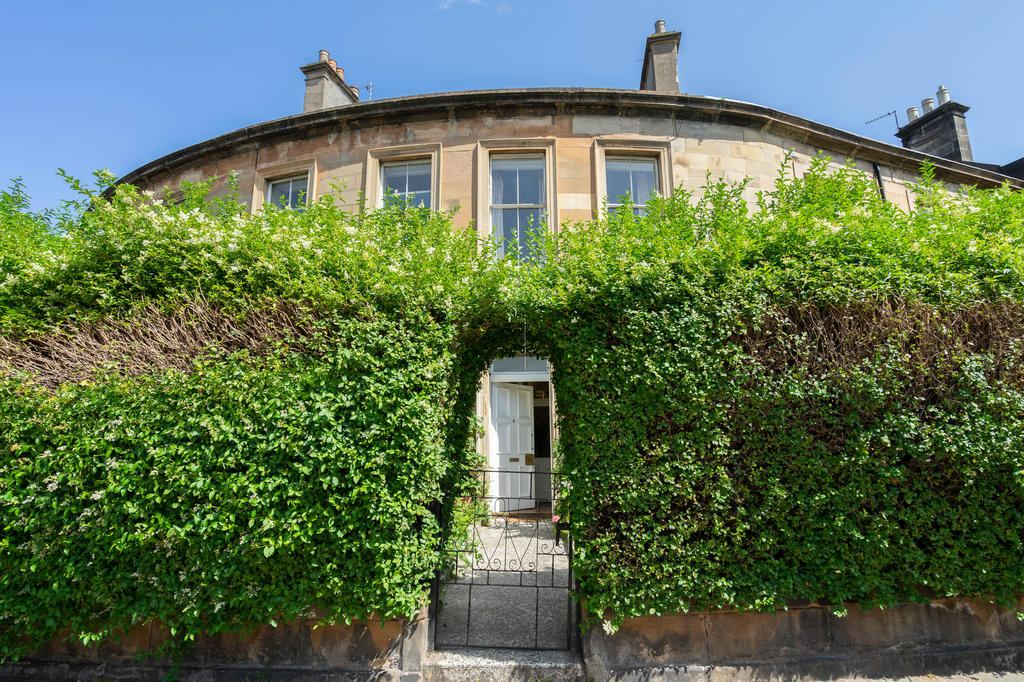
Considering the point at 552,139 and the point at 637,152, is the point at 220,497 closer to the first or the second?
the point at 552,139

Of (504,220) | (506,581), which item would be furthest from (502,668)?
(504,220)

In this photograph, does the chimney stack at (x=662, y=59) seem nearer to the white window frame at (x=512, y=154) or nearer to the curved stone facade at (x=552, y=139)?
the curved stone facade at (x=552, y=139)

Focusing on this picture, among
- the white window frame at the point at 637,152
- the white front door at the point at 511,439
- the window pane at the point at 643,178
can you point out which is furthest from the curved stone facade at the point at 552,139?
the white front door at the point at 511,439

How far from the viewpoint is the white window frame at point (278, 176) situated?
9.98 m

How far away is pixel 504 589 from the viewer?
5.38 metres

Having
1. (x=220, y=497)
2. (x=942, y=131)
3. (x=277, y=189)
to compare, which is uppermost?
(x=942, y=131)

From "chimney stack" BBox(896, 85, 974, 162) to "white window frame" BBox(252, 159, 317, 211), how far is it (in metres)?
16.1

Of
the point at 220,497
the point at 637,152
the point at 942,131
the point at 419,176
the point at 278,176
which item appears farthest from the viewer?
the point at 942,131

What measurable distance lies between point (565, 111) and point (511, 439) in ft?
21.0

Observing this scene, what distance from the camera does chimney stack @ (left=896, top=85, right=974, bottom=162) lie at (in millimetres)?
14102

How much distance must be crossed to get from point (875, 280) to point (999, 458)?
5.21 ft

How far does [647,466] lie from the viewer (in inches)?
150

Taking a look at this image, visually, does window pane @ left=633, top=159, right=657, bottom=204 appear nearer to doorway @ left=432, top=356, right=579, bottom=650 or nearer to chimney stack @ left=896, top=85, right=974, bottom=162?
doorway @ left=432, top=356, right=579, bottom=650

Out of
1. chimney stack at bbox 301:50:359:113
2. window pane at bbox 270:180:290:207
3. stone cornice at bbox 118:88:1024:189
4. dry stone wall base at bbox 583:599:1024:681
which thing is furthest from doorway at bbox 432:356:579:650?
chimney stack at bbox 301:50:359:113
